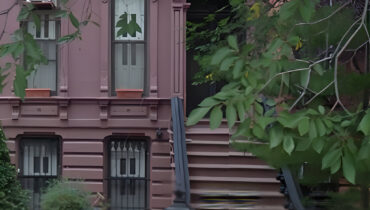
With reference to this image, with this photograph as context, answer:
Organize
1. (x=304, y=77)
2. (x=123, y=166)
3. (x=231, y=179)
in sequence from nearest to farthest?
(x=304, y=77)
(x=231, y=179)
(x=123, y=166)

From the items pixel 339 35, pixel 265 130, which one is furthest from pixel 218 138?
pixel 265 130

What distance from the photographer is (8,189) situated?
27.4 feet

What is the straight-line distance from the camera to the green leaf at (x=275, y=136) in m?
3.67

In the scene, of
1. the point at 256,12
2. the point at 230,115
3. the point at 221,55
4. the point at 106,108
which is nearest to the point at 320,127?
the point at 230,115

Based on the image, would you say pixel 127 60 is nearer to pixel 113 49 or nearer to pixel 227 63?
pixel 113 49

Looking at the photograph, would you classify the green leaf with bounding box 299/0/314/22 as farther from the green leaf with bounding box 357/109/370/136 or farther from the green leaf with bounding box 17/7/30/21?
the green leaf with bounding box 17/7/30/21

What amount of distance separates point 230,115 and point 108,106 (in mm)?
8841

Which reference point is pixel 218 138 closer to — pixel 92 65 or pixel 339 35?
pixel 92 65

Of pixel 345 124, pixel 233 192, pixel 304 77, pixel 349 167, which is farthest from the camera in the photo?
pixel 233 192

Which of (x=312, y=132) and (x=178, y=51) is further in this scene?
(x=178, y=51)

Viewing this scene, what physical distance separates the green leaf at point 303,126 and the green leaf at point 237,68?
1.95ft

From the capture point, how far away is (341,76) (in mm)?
4715

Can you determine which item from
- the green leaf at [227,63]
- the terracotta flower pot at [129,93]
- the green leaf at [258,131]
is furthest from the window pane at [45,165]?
the green leaf at [258,131]

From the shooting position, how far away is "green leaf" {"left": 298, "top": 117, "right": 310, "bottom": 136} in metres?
3.64
